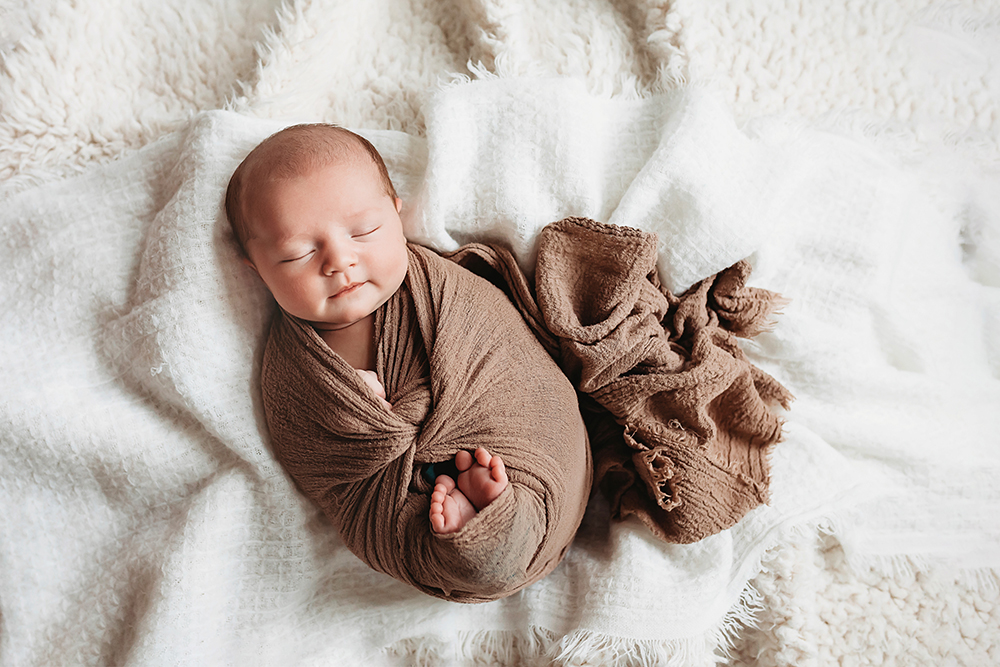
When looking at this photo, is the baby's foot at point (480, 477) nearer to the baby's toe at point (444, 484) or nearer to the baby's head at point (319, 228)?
the baby's toe at point (444, 484)

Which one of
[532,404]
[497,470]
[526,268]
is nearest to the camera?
[497,470]

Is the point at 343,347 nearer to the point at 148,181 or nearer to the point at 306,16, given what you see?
the point at 148,181

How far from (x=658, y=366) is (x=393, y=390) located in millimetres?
420

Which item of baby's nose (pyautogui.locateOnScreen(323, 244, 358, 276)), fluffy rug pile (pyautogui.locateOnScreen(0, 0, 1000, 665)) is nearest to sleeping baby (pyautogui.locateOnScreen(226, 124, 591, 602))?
baby's nose (pyautogui.locateOnScreen(323, 244, 358, 276))

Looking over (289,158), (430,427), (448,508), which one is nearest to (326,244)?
(289,158)

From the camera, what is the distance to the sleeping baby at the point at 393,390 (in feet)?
3.07

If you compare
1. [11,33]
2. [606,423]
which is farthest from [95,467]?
[606,423]

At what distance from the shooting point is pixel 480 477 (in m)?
0.92

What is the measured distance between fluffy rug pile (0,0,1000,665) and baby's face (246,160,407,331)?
5.8 inches

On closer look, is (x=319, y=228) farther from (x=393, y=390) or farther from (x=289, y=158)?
(x=393, y=390)

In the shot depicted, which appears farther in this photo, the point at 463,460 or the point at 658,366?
the point at 658,366

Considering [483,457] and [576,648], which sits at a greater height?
[483,457]

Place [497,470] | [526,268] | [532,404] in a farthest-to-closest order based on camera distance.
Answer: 1. [526,268]
2. [532,404]
3. [497,470]

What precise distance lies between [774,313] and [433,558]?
2.30 ft
